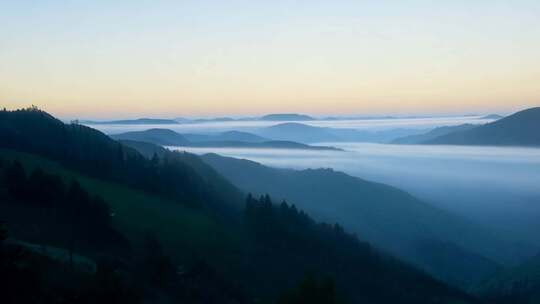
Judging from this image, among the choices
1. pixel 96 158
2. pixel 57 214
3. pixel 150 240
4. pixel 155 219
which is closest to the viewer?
pixel 150 240

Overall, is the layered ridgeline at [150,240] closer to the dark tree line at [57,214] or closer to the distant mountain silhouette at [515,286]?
the dark tree line at [57,214]

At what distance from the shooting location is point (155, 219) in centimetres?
9619

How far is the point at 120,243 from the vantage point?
66.3 metres

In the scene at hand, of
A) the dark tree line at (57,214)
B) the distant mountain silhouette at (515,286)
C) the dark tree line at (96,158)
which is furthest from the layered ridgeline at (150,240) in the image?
the distant mountain silhouette at (515,286)

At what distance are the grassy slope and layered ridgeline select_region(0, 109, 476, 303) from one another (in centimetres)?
36

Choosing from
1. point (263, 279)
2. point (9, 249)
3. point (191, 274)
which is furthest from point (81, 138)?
point (9, 249)

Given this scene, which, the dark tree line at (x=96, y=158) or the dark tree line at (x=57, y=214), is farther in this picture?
the dark tree line at (x=96, y=158)

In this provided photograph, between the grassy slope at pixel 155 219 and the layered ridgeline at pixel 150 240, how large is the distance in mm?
358

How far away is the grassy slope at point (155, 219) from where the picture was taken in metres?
84.1

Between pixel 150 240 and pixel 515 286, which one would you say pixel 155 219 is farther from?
pixel 515 286

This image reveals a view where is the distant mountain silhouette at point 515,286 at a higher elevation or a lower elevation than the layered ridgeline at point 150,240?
lower

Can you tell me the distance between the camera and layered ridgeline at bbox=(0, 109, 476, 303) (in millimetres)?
33188

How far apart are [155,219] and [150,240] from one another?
40009mm

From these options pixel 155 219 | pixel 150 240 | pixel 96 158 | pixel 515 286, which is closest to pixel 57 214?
pixel 150 240
